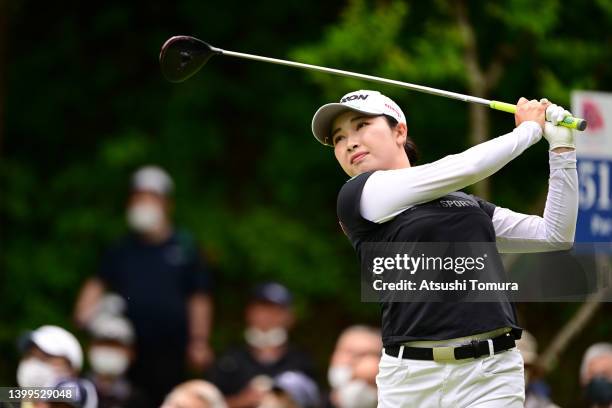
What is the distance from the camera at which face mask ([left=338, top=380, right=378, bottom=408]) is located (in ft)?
22.3

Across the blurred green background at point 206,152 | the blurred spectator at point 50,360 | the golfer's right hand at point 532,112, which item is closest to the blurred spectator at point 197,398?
the blurred spectator at point 50,360

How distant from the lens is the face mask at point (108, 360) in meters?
7.63

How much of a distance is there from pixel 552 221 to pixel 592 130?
10.4 ft

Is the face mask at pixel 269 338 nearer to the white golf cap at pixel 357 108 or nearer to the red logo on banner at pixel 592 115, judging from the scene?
the red logo on banner at pixel 592 115

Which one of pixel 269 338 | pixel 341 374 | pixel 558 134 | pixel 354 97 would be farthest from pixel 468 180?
pixel 269 338

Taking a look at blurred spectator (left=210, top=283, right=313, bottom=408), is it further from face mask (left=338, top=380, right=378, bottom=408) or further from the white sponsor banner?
the white sponsor banner

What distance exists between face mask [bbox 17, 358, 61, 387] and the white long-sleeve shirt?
2327mm

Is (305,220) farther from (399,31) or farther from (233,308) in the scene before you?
(399,31)

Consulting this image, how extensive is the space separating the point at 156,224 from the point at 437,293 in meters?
4.78

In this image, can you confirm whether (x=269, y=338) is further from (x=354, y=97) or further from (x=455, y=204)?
(x=455, y=204)

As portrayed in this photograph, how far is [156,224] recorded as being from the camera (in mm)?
8742

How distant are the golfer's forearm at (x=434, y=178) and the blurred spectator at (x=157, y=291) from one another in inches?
177

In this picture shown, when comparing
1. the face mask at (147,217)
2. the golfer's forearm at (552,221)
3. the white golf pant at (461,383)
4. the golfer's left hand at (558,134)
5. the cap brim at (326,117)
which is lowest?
the white golf pant at (461,383)

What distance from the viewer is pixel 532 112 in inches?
Result: 176
